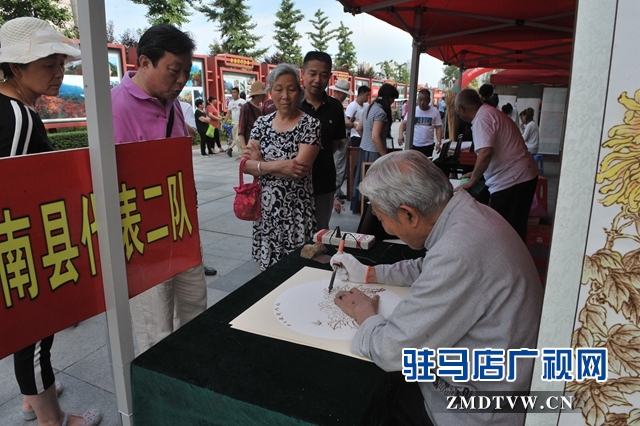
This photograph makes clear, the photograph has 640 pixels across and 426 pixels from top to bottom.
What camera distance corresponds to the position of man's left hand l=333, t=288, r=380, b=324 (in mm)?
1204

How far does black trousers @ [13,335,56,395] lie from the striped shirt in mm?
688

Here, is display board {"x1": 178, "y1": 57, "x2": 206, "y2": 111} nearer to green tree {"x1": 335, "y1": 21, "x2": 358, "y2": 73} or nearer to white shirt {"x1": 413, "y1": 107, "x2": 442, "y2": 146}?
white shirt {"x1": 413, "y1": 107, "x2": 442, "y2": 146}

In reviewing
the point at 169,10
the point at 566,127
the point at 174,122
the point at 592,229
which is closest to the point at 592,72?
the point at 566,127

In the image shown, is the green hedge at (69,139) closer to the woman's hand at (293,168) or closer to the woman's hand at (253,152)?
the woman's hand at (253,152)

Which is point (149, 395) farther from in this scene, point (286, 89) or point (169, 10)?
point (169, 10)

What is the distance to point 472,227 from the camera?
1.02 meters

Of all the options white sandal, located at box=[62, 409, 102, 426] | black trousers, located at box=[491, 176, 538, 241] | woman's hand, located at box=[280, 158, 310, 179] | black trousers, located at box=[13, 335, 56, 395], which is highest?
woman's hand, located at box=[280, 158, 310, 179]

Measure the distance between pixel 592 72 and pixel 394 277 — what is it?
0.97 metres

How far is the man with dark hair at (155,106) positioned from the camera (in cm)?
161

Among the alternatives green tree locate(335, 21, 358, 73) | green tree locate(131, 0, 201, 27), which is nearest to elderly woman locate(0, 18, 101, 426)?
green tree locate(131, 0, 201, 27)

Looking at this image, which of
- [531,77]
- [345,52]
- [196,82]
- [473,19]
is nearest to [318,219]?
[473,19]

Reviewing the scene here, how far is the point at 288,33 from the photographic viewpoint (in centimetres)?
3834

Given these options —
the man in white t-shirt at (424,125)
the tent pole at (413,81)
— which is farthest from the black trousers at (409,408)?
the man in white t-shirt at (424,125)

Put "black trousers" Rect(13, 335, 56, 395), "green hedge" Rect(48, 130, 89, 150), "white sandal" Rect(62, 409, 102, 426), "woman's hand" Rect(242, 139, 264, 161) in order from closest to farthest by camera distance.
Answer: "black trousers" Rect(13, 335, 56, 395), "white sandal" Rect(62, 409, 102, 426), "woman's hand" Rect(242, 139, 264, 161), "green hedge" Rect(48, 130, 89, 150)
